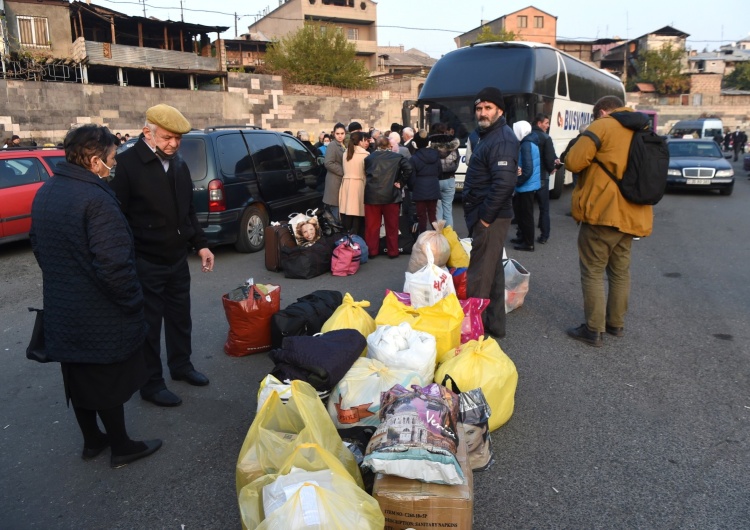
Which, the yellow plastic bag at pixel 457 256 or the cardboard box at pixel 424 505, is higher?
the yellow plastic bag at pixel 457 256

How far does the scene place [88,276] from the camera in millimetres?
2812

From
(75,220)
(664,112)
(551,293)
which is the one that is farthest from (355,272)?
(664,112)

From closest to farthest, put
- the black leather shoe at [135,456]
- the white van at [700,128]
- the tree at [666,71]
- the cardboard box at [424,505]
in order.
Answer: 1. the cardboard box at [424,505]
2. the black leather shoe at [135,456]
3. the white van at [700,128]
4. the tree at [666,71]

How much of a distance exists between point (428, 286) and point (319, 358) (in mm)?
1713

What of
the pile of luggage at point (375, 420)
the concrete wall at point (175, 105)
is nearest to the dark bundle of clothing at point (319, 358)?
the pile of luggage at point (375, 420)

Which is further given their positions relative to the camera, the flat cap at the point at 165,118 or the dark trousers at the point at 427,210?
the dark trousers at the point at 427,210

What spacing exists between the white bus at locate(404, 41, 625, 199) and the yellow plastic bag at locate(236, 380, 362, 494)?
9480mm

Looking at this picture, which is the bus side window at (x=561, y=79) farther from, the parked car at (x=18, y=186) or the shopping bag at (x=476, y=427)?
the shopping bag at (x=476, y=427)

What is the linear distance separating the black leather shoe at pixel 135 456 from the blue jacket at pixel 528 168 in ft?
20.1

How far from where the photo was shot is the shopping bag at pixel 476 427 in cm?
298

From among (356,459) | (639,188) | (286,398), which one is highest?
(639,188)

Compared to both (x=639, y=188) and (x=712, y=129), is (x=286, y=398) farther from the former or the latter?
(x=712, y=129)

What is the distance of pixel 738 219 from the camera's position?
37.0ft

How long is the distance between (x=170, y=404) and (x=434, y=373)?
5.99 ft
